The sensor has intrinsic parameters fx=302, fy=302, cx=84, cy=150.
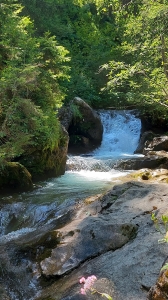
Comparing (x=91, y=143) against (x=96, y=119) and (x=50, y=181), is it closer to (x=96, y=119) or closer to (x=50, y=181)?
(x=96, y=119)

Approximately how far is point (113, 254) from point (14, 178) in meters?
4.74

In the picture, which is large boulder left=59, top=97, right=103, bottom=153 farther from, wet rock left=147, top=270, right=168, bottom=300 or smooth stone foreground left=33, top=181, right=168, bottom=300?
wet rock left=147, top=270, right=168, bottom=300

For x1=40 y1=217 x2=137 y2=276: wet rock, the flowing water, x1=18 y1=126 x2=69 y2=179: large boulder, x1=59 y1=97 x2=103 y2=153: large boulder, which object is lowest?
the flowing water

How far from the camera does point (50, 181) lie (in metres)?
9.41

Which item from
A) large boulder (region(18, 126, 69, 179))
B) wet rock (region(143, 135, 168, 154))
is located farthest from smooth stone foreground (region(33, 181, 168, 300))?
wet rock (region(143, 135, 168, 154))

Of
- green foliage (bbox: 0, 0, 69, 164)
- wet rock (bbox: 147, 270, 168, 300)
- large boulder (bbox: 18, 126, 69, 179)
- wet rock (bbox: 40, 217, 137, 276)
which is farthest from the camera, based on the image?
large boulder (bbox: 18, 126, 69, 179)

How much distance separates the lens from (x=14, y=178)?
783cm

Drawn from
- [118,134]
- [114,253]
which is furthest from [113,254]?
[118,134]

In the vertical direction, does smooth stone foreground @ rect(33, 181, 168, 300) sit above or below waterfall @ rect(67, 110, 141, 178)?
below

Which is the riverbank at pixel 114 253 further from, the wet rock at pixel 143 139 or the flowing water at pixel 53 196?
the wet rock at pixel 143 139

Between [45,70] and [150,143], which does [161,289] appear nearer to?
[45,70]

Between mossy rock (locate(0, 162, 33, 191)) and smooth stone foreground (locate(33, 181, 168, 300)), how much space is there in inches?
111

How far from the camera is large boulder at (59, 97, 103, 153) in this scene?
15.3 m

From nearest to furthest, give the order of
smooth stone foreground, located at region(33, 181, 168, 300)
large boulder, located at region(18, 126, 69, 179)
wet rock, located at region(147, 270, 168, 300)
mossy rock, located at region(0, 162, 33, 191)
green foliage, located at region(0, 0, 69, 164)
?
wet rock, located at region(147, 270, 168, 300)
smooth stone foreground, located at region(33, 181, 168, 300)
green foliage, located at region(0, 0, 69, 164)
mossy rock, located at region(0, 162, 33, 191)
large boulder, located at region(18, 126, 69, 179)
